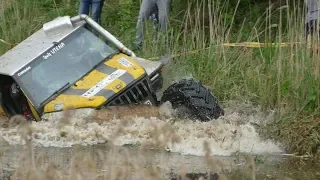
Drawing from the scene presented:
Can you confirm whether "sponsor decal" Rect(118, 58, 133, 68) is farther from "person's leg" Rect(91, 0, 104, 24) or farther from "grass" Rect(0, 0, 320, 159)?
"person's leg" Rect(91, 0, 104, 24)

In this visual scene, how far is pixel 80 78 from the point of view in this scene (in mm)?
8055

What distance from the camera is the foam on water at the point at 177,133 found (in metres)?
7.20

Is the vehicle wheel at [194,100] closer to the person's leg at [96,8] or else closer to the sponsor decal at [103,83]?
the sponsor decal at [103,83]

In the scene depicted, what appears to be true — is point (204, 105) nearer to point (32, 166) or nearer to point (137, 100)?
point (137, 100)

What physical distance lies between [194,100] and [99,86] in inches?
35.0

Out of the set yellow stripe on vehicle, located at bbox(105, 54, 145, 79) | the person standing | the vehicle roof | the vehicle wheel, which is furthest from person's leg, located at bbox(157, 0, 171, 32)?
the vehicle wheel

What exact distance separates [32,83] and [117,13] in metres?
6.35

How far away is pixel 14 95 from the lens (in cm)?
831

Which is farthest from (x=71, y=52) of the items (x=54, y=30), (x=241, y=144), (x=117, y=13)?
(x=117, y=13)

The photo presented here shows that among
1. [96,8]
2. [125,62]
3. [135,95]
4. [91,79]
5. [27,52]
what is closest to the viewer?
→ [135,95]

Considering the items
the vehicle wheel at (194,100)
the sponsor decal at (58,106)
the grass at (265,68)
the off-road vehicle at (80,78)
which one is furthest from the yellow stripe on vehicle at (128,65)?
the grass at (265,68)

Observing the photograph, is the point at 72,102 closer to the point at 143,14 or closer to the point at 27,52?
the point at 27,52

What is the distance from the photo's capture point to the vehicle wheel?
7.80m

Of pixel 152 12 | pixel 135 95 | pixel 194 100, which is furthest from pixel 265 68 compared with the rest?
pixel 152 12
